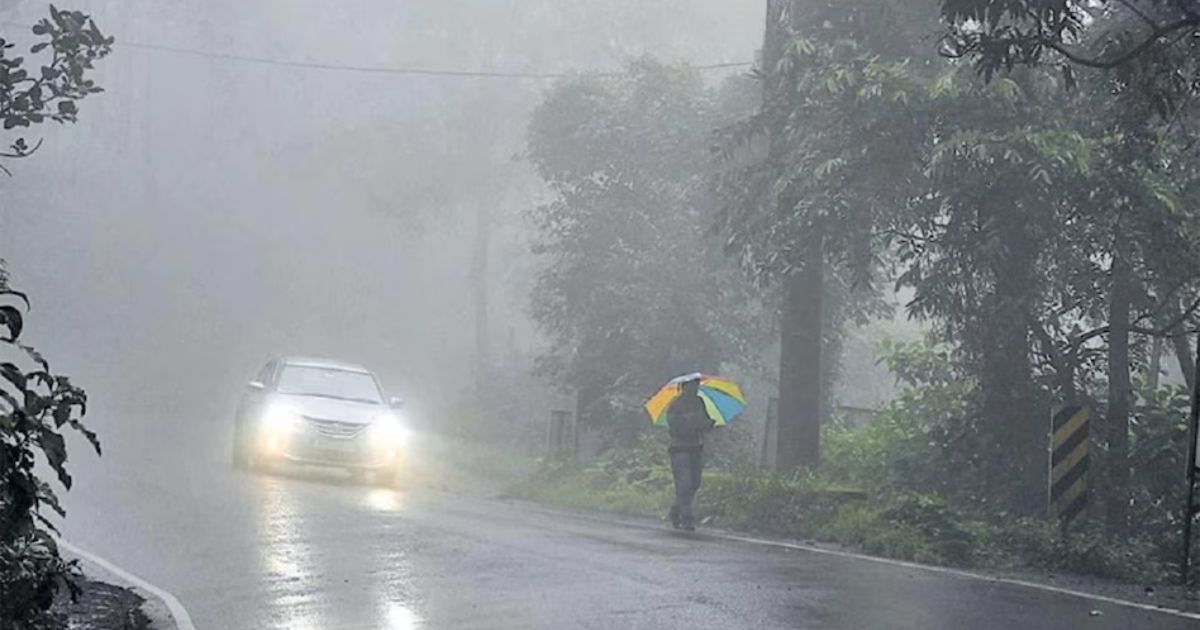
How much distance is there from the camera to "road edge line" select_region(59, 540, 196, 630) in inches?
430

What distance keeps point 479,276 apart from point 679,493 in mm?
29792

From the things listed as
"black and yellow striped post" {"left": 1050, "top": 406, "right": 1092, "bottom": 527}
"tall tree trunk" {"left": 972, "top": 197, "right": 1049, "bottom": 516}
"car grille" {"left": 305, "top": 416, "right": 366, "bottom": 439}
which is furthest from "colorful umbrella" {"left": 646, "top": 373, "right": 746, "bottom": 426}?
"car grille" {"left": 305, "top": 416, "right": 366, "bottom": 439}

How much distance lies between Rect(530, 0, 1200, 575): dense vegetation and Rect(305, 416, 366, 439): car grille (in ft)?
13.6

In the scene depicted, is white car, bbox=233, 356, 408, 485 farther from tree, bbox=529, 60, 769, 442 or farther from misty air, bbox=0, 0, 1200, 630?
tree, bbox=529, 60, 769, 442

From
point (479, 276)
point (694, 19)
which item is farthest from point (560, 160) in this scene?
point (694, 19)

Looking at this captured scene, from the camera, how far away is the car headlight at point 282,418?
23875 mm

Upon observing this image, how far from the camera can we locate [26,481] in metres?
7.62

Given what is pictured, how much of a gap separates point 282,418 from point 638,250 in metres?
7.88

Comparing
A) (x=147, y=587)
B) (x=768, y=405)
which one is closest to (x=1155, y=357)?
(x=768, y=405)

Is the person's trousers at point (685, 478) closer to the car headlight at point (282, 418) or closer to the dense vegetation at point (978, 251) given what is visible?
the dense vegetation at point (978, 251)

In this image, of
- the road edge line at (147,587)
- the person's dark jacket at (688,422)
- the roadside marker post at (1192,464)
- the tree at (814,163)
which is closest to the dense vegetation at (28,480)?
the road edge line at (147,587)

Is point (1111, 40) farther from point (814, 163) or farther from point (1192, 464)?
point (814, 163)

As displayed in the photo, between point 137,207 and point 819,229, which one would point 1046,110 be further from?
point 137,207

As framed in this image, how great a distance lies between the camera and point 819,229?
20312mm
